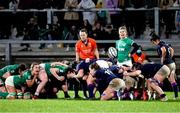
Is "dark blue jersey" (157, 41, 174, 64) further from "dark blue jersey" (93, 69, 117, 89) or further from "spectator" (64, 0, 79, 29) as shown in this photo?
"spectator" (64, 0, 79, 29)

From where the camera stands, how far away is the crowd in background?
26.0m

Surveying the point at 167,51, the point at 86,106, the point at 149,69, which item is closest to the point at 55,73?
the point at 149,69

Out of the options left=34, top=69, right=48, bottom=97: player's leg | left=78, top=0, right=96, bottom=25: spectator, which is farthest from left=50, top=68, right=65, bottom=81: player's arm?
left=78, top=0, right=96, bottom=25: spectator

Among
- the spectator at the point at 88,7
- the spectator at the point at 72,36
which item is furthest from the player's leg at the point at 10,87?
the spectator at the point at 88,7

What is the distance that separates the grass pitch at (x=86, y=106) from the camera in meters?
15.7

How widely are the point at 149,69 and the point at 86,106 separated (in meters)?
2.84

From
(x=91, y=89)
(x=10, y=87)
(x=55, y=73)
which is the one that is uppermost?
(x=55, y=73)

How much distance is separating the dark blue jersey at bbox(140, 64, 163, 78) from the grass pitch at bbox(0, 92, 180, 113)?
92cm

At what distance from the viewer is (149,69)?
62.0ft

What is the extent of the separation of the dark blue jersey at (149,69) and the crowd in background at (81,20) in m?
7.03

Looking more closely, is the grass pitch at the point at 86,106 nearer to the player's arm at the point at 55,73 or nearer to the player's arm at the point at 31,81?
the player's arm at the point at 31,81

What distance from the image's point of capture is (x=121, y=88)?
1869 cm

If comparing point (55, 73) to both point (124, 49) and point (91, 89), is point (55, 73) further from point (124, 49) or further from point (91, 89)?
point (124, 49)

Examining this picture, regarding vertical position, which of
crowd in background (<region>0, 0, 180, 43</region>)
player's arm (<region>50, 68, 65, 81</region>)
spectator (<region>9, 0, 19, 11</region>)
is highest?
spectator (<region>9, 0, 19, 11</region>)
